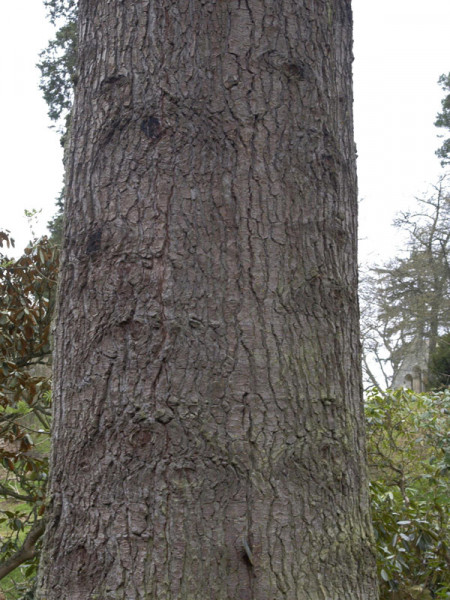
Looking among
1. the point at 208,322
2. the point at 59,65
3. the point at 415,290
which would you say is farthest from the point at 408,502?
the point at 415,290

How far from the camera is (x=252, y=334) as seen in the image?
48.5 inches

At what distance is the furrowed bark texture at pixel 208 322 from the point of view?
3.79 ft

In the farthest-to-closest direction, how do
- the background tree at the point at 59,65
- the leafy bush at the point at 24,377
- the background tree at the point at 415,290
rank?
the background tree at the point at 415,290, the background tree at the point at 59,65, the leafy bush at the point at 24,377

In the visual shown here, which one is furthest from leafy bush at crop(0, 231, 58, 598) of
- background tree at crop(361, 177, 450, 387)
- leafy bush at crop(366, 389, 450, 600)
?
background tree at crop(361, 177, 450, 387)

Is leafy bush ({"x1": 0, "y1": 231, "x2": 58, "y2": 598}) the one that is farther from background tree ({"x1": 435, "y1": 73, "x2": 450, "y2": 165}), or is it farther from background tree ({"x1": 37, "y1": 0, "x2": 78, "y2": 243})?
background tree ({"x1": 435, "y1": 73, "x2": 450, "y2": 165})

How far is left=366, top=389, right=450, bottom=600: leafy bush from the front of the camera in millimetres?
2992

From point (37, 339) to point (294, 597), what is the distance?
315 cm

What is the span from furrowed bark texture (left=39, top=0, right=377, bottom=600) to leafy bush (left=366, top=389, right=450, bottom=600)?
1894 millimetres

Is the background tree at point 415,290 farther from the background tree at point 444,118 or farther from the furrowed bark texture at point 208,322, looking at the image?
the furrowed bark texture at point 208,322

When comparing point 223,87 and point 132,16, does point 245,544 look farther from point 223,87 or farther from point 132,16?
point 132,16

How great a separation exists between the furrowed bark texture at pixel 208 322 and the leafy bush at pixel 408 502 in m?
1.89

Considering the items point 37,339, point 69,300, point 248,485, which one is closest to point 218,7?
point 69,300

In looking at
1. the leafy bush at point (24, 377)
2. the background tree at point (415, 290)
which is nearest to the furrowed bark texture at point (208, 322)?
the leafy bush at point (24, 377)

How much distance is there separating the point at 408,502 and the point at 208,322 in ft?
8.35
